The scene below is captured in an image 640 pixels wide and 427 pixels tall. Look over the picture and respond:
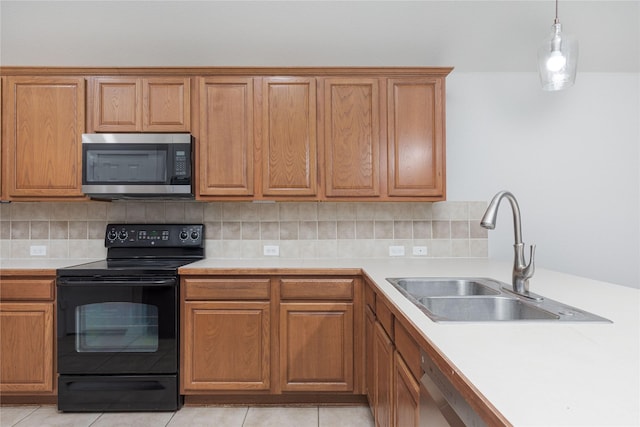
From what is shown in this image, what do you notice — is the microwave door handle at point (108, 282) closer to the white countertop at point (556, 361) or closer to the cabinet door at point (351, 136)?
the cabinet door at point (351, 136)

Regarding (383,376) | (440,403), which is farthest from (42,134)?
(440,403)

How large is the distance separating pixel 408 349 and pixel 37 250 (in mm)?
2901

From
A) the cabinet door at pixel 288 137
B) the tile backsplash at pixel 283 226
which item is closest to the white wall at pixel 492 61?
the tile backsplash at pixel 283 226

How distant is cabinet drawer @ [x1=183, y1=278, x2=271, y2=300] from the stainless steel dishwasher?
1383mm

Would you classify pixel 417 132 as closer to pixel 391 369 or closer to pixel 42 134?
pixel 391 369

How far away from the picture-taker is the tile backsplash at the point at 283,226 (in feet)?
9.32

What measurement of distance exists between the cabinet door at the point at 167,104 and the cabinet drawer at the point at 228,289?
104cm

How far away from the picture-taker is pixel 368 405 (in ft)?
7.72

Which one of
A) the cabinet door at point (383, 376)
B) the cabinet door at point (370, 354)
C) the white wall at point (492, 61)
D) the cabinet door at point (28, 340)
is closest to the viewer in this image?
the cabinet door at point (383, 376)

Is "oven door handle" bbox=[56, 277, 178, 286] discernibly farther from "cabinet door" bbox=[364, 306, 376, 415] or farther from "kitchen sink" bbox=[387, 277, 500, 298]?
"kitchen sink" bbox=[387, 277, 500, 298]

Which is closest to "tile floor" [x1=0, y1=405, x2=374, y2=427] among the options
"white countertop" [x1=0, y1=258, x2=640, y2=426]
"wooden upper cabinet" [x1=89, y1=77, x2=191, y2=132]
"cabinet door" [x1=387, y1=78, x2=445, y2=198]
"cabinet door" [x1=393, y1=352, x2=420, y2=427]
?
"cabinet door" [x1=393, y1=352, x2=420, y2=427]

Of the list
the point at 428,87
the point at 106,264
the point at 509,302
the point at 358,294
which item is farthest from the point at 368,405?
the point at 428,87

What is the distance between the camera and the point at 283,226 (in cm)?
288

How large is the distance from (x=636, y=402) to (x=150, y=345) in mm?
2285
